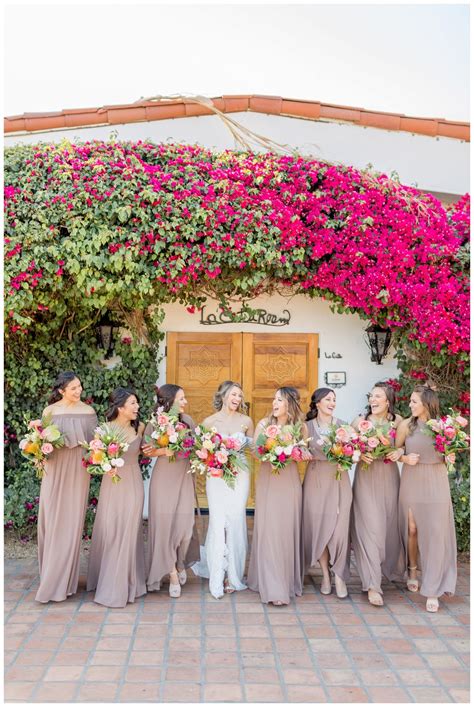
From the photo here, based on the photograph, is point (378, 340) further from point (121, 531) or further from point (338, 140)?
point (121, 531)

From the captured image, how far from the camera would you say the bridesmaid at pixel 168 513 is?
5770 millimetres

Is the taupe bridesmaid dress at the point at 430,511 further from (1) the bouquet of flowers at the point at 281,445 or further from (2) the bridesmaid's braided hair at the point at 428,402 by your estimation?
(1) the bouquet of flowers at the point at 281,445

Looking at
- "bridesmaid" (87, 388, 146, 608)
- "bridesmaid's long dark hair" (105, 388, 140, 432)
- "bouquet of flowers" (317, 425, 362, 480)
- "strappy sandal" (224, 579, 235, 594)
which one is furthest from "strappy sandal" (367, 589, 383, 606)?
"bridesmaid's long dark hair" (105, 388, 140, 432)

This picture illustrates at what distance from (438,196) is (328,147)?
1831 millimetres

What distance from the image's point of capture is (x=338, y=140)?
8.57 m

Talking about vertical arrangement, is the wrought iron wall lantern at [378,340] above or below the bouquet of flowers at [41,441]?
above

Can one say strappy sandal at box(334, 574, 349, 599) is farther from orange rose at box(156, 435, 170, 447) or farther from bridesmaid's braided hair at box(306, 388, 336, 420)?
orange rose at box(156, 435, 170, 447)

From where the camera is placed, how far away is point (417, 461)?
18.7ft

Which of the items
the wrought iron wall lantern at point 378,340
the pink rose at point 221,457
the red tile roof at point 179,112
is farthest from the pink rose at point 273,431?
the red tile roof at point 179,112

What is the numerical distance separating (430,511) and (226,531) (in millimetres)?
1995

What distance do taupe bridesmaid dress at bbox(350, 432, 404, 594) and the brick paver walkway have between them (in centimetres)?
30

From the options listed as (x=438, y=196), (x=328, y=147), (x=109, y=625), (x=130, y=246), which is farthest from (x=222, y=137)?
(x=109, y=625)

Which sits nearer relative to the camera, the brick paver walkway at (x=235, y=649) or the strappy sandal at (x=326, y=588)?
the brick paver walkway at (x=235, y=649)

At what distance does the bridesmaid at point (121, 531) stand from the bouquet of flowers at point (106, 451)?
212mm
